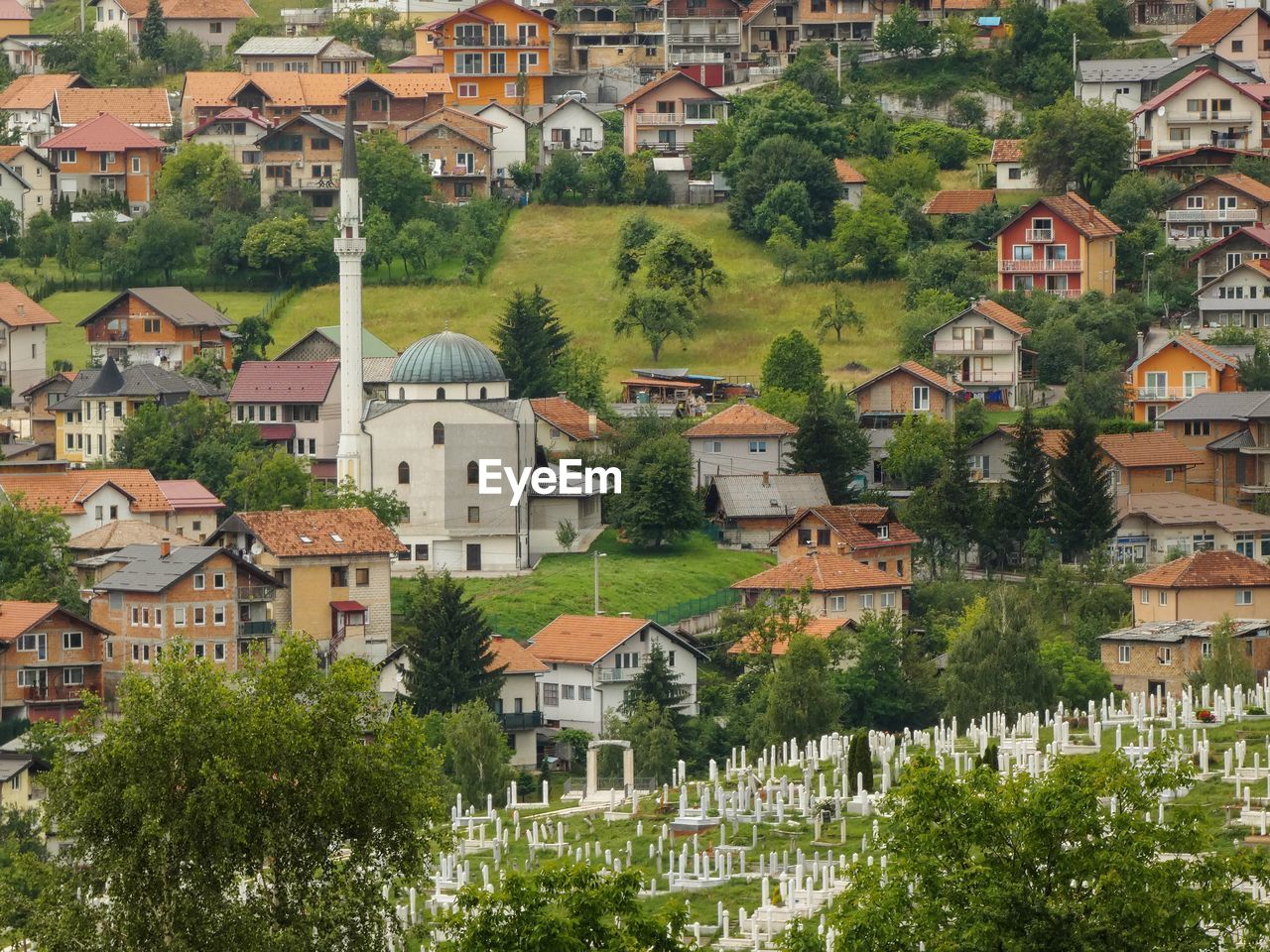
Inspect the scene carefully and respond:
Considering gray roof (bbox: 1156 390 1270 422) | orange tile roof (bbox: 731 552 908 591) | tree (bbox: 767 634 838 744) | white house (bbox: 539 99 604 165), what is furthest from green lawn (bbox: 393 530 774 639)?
white house (bbox: 539 99 604 165)

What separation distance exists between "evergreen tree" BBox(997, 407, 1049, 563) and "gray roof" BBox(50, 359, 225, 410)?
88.0 ft

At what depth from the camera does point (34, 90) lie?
490ft

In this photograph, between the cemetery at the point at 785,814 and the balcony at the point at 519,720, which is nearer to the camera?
the cemetery at the point at 785,814

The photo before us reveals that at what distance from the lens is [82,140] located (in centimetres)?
13888

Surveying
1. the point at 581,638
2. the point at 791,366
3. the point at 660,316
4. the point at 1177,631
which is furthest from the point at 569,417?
the point at 1177,631

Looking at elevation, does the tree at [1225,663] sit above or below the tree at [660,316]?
below

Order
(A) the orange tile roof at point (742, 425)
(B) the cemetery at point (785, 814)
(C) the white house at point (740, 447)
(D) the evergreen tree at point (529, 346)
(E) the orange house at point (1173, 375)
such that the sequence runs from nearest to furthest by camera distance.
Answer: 1. (B) the cemetery at point (785, 814)
2. (C) the white house at point (740, 447)
3. (A) the orange tile roof at point (742, 425)
4. (E) the orange house at point (1173, 375)
5. (D) the evergreen tree at point (529, 346)

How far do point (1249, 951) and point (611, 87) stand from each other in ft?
358

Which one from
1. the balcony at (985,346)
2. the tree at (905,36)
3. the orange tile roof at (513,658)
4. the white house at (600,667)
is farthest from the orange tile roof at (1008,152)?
the orange tile roof at (513,658)

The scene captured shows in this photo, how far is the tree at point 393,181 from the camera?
429 feet

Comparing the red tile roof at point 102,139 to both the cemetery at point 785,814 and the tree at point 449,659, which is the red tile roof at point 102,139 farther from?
the cemetery at point 785,814

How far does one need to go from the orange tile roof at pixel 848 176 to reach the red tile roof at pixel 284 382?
24.8 m

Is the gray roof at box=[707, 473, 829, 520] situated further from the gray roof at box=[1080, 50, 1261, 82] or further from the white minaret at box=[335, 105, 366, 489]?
the gray roof at box=[1080, 50, 1261, 82]

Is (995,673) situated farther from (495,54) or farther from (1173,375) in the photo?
(495,54)
